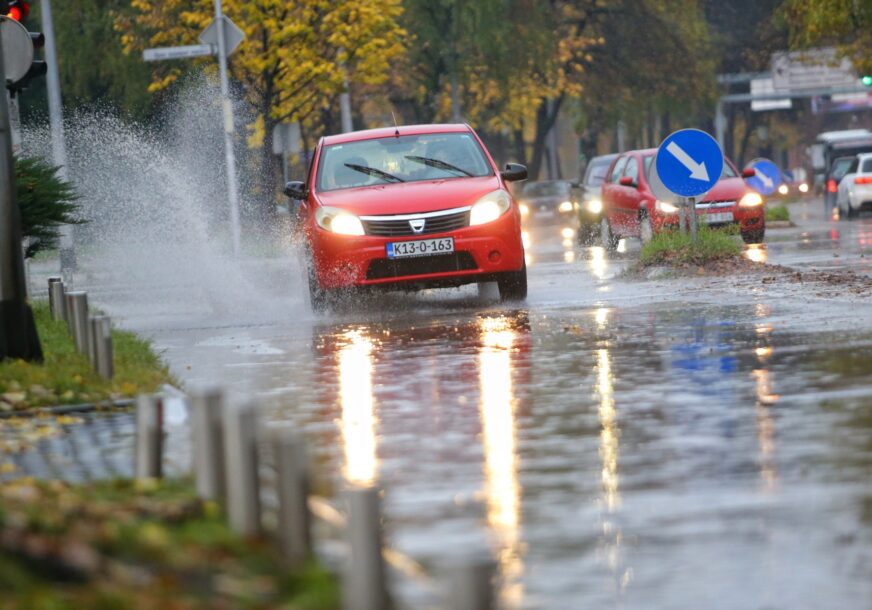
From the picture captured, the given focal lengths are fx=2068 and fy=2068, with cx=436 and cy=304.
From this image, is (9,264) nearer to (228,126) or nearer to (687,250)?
(687,250)

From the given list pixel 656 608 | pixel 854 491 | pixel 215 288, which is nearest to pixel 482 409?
pixel 854 491

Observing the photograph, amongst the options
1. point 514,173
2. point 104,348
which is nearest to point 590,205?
point 514,173

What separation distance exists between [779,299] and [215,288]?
25.0ft

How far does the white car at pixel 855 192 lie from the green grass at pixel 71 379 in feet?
107

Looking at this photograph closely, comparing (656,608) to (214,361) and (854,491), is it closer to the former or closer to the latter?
(854,491)

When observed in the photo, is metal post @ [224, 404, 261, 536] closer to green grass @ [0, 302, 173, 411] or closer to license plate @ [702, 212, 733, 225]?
green grass @ [0, 302, 173, 411]

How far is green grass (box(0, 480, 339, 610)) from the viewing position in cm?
526

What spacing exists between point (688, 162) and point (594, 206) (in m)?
13.3

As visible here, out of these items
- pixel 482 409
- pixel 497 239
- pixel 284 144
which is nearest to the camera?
pixel 482 409

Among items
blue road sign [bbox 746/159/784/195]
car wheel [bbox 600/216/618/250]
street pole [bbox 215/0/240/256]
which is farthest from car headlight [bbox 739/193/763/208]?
blue road sign [bbox 746/159/784/195]

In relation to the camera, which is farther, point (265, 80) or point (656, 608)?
point (265, 80)

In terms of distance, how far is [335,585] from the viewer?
568cm

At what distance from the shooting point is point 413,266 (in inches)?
719

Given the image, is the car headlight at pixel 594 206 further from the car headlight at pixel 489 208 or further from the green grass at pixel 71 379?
the green grass at pixel 71 379
